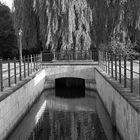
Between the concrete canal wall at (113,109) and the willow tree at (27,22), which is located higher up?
the willow tree at (27,22)

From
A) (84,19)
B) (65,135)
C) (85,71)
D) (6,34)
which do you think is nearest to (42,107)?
(65,135)

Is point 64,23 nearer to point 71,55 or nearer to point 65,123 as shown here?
point 71,55

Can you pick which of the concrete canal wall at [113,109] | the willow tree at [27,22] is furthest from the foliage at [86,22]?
the concrete canal wall at [113,109]

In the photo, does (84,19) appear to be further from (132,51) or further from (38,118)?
(38,118)

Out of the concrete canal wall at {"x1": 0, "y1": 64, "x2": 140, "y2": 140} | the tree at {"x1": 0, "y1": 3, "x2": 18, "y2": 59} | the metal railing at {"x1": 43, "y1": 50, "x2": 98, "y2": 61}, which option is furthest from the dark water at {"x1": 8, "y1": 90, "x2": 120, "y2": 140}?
the tree at {"x1": 0, "y1": 3, "x2": 18, "y2": 59}

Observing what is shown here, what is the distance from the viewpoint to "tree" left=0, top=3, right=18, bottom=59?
42.2 meters

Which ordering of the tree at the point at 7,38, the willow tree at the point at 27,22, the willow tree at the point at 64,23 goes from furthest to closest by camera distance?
the tree at the point at 7,38 < the willow tree at the point at 27,22 < the willow tree at the point at 64,23

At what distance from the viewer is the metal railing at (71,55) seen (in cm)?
2520

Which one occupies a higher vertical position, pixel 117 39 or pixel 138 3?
pixel 138 3

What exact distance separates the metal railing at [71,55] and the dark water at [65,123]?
26.4 feet

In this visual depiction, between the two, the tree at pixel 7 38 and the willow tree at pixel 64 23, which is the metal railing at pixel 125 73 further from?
the tree at pixel 7 38

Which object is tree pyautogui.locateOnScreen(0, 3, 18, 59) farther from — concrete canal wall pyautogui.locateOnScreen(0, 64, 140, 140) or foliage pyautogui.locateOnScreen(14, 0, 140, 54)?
concrete canal wall pyautogui.locateOnScreen(0, 64, 140, 140)

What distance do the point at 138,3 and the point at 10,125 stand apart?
16627 millimetres

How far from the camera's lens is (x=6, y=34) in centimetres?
4184
